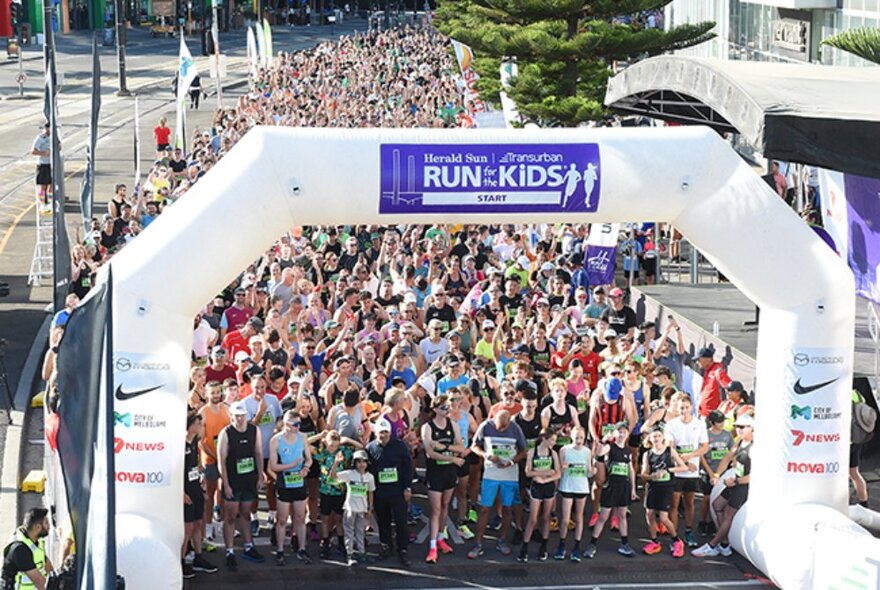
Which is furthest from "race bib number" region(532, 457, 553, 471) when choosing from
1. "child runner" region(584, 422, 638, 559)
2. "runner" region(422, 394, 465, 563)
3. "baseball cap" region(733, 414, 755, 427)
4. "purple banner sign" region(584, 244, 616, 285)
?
"purple banner sign" region(584, 244, 616, 285)

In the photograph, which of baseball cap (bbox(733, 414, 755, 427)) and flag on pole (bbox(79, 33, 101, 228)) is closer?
baseball cap (bbox(733, 414, 755, 427))

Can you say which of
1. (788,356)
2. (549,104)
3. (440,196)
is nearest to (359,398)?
(440,196)

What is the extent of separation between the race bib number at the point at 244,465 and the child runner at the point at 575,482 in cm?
263

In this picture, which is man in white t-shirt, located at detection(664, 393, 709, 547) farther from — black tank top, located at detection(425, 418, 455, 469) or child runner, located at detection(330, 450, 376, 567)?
child runner, located at detection(330, 450, 376, 567)

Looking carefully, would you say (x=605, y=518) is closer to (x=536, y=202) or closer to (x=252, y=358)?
(x=536, y=202)

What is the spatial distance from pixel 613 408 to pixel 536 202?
2.51 meters

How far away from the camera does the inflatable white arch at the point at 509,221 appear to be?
444 inches

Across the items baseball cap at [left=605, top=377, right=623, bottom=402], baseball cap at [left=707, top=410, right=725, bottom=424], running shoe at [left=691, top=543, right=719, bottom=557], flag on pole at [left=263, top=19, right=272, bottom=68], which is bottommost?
running shoe at [left=691, top=543, right=719, bottom=557]

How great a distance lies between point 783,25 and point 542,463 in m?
26.1

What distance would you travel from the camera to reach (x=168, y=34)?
104m

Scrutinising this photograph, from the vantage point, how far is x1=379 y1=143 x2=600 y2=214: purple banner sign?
38.7 ft

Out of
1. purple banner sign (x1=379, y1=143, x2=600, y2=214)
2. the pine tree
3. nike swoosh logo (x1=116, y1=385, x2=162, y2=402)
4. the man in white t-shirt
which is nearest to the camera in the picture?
nike swoosh logo (x1=116, y1=385, x2=162, y2=402)

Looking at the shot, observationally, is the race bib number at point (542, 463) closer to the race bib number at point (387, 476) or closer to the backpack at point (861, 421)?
the race bib number at point (387, 476)

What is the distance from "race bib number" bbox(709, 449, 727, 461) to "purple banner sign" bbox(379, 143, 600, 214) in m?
2.64
